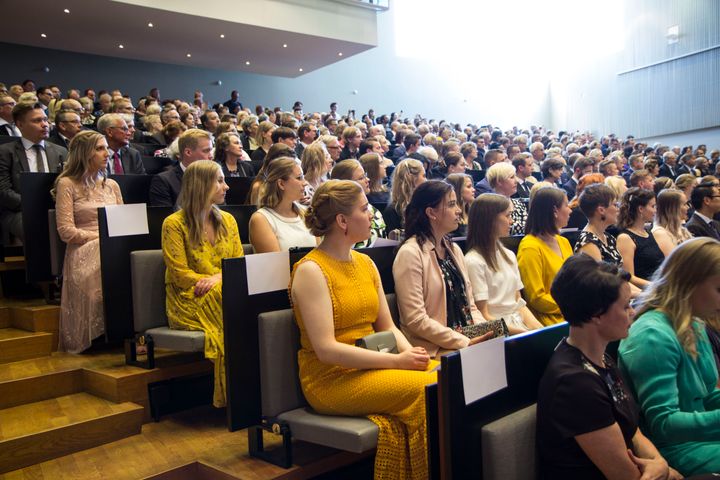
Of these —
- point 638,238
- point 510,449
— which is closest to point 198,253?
point 510,449

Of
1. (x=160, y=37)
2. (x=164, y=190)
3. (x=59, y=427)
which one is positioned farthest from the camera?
(x=160, y=37)

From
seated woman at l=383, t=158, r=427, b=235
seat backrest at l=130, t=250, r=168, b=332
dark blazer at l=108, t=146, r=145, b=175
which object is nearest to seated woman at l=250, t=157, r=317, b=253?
seat backrest at l=130, t=250, r=168, b=332

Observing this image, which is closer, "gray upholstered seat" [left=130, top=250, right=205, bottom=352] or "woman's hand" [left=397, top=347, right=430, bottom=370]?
"woman's hand" [left=397, top=347, right=430, bottom=370]

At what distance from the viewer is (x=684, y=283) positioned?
1824 mm

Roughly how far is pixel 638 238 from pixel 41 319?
142 inches

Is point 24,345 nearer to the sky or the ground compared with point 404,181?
nearer to the ground

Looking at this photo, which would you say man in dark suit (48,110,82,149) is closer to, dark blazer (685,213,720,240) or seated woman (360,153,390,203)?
seated woman (360,153,390,203)

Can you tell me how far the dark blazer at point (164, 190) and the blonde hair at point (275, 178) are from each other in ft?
3.18

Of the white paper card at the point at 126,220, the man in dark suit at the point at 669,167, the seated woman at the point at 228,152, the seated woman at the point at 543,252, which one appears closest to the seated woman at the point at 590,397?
the seated woman at the point at 543,252

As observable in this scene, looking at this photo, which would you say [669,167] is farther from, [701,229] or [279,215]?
[279,215]

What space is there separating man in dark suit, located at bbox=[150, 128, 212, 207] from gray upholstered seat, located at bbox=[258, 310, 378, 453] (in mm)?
1895

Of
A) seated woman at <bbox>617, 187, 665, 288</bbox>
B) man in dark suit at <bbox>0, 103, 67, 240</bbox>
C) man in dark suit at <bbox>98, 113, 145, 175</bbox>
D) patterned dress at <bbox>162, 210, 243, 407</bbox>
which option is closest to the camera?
patterned dress at <bbox>162, 210, 243, 407</bbox>

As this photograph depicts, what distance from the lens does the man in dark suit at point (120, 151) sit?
4.48 m

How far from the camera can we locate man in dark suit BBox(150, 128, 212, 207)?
12.4ft
